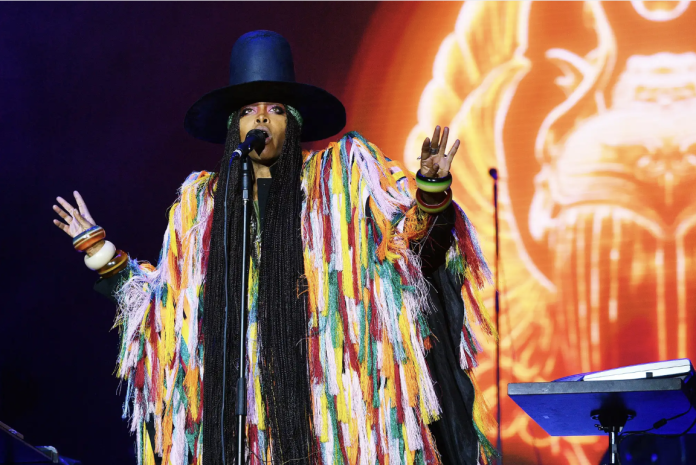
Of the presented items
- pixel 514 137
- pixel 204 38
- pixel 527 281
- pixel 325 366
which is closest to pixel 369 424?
pixel 325 366

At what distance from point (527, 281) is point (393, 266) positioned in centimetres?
108

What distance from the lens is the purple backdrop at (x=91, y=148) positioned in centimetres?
331

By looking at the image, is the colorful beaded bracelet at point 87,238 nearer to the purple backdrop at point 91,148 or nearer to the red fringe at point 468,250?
the red fringe at point 468,250

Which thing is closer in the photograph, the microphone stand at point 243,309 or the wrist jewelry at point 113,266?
the microphone stand at point 243,309

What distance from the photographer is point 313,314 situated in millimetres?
1971

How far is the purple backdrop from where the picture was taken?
3.31 m

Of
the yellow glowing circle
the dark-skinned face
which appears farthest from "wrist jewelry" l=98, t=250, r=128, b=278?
the yellow glowing circle

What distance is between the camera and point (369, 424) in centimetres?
188

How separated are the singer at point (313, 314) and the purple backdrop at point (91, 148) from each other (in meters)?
1.14

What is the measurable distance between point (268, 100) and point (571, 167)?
1192 millimetres

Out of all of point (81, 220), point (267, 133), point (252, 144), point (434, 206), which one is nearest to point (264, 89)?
point (267, 133)

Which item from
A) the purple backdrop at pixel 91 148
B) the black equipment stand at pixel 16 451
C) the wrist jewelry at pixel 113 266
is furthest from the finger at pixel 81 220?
the purple backdrop at pixel 91 148

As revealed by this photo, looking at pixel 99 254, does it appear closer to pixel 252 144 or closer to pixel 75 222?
pixel 75 222

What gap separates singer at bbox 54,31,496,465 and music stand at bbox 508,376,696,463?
167 mm
